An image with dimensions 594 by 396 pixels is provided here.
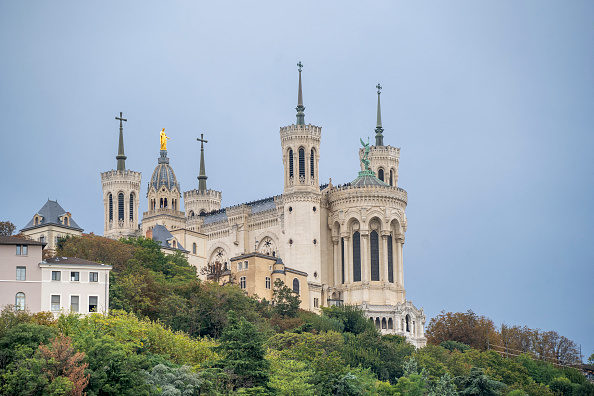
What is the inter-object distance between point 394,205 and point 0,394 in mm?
64529

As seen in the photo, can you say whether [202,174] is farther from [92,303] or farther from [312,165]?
[92,303]

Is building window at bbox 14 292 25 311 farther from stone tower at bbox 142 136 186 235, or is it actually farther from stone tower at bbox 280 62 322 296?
stone tower at bbox 142 136 186 235

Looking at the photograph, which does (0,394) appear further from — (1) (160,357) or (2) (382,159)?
(2) (382,159)

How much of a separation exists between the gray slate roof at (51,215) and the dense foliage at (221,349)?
802 centimetres

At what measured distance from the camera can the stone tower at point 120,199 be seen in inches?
5207

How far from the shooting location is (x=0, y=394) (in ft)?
177

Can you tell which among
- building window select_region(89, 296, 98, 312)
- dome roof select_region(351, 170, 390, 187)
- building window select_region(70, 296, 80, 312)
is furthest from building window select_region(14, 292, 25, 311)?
dome roof select_region(351, 170, 390, 187)

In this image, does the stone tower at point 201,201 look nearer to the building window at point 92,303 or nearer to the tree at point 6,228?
the tree at point 6,228

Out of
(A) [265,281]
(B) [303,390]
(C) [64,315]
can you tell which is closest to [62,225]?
(A) [265,281]

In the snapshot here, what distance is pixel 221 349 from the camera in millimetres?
66938

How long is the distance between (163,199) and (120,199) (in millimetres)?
5495

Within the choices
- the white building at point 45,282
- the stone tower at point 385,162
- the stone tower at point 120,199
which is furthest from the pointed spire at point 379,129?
the white building at point 45,282

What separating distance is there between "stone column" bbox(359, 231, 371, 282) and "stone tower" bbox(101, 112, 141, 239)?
109 ft

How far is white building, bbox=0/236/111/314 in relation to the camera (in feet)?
225
